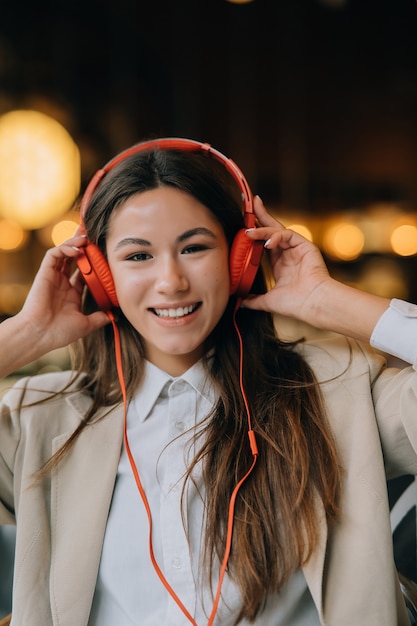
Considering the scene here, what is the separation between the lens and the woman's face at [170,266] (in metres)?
1.20

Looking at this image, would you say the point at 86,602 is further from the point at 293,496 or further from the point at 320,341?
the point at 320,341

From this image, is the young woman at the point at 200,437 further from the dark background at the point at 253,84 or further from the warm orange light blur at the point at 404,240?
the warm orange light blur at the point at 404,240

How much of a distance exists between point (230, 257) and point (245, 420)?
0.97 feet

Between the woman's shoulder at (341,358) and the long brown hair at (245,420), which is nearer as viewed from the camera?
the long brown hair at (245,420)

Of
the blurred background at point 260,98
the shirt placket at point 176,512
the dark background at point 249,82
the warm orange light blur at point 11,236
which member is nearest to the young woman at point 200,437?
the shirt placket at point 176,512

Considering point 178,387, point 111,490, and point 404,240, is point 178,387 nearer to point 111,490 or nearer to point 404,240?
point 111,490

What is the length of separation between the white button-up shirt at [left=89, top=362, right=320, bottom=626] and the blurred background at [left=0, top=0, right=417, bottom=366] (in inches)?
109

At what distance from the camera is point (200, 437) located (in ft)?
4.14

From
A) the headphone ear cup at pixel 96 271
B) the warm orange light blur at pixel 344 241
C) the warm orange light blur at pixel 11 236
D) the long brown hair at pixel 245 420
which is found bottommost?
the warm orange light blur at pixel 344 241

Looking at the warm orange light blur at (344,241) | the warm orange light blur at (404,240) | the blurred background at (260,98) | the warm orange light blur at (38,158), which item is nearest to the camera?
the warm orange light blur at (38,158)

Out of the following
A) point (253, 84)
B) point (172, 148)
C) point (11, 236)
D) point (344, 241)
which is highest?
point (172, 148)

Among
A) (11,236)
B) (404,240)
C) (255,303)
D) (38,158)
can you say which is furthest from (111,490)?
(404,240)

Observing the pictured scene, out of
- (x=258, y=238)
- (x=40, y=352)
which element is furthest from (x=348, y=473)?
(x=40, y=352)

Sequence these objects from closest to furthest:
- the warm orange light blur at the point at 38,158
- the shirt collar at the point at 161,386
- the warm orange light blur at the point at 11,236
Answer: the shirt collar at the point at 161,386, the warm orange light blur at the point at 38,158, the warm orange light blur at the point at 11,236
